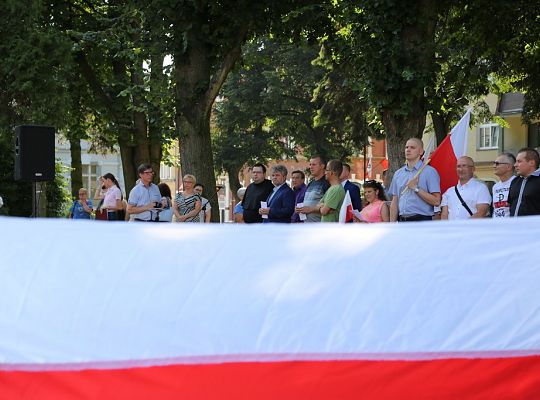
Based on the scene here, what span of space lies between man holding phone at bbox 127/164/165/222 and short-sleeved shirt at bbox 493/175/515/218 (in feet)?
20.4

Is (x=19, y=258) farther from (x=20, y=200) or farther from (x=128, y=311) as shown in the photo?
(x=20, y=200)

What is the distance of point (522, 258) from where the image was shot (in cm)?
346

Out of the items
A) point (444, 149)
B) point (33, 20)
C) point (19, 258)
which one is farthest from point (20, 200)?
point (19, 258)

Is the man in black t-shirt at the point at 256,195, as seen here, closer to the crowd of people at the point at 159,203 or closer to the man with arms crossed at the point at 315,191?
the man with arms crossed at the point at 315,191

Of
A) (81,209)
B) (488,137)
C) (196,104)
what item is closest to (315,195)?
(196,104)

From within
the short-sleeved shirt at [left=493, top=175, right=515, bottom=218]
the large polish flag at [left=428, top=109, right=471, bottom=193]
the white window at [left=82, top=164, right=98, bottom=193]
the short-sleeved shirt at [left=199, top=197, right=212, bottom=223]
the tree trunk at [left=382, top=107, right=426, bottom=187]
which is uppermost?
the tree trunk at [left=382, top=107, right=426, bottom=187]

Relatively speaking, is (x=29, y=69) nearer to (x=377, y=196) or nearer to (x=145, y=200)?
(x=145, y=200)

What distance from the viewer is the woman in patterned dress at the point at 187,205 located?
1425cm

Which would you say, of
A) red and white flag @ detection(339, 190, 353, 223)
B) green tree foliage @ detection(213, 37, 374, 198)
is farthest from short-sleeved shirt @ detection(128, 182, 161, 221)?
green tree foliage @ detection(213, 37, 374, 198)

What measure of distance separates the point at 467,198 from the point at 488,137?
43.2 meters

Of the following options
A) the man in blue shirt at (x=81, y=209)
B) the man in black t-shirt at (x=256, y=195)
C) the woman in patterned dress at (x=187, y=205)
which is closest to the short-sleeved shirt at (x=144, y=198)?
the woman in patterned dress at (x=187, y=205)

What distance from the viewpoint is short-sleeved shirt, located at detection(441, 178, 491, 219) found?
9.68m

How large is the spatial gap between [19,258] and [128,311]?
1.54 feet

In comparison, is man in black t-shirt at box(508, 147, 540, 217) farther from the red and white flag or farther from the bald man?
the red and white flag
